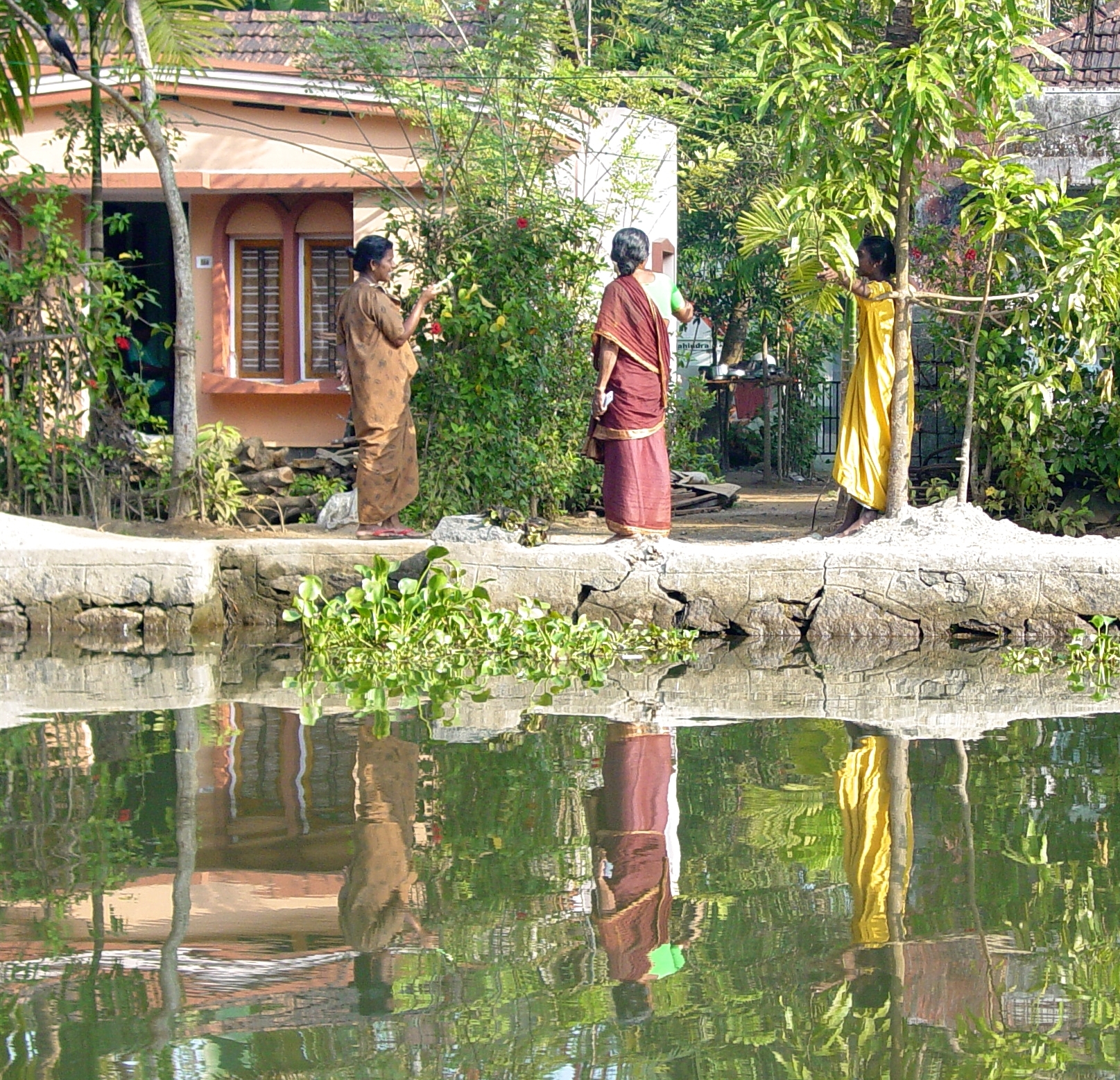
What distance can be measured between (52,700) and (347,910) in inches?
121

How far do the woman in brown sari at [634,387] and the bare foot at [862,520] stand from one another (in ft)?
3.97

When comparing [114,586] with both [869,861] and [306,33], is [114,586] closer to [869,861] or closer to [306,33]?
[869,861]

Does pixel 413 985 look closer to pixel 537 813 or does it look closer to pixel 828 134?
pixel 537 813

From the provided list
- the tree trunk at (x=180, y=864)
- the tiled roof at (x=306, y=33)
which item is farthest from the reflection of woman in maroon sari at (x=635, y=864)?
the tiled roof at (x=306, y=33)

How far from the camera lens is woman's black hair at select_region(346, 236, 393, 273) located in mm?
8688

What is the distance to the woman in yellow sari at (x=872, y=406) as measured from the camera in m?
8.60

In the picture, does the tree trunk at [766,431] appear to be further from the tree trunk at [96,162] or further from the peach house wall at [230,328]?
the tree trunk at [96,162]

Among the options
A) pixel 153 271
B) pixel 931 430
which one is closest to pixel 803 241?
pixel 931 430

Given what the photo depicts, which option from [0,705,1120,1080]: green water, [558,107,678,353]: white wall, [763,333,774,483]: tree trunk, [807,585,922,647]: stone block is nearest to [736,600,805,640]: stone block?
[807,585,922,647]: stone block

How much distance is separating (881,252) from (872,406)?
87 cm

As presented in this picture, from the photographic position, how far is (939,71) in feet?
24.5

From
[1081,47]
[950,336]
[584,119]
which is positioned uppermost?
[1081,47]

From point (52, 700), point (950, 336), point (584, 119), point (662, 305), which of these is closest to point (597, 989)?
point (52, 700)

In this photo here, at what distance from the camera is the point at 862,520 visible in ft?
28.6
